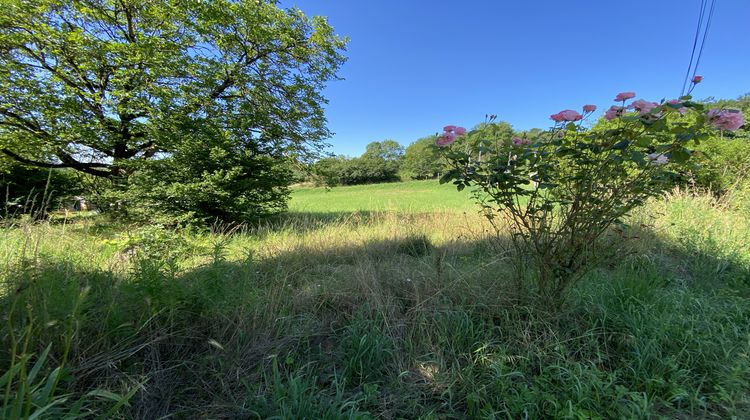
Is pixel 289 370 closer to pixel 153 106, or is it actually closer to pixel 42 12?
pixel 153 106

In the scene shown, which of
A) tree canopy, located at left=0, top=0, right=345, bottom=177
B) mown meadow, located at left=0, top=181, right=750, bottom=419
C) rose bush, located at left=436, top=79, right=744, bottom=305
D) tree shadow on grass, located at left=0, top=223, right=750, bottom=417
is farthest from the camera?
tree canopy, located at left=0, top=0, right=345, bottom=177

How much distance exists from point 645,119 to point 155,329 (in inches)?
134

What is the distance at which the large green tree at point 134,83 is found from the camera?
20.6 ft

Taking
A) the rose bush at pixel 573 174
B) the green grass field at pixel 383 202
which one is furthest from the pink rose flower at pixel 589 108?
the green grass field at pixel 383 202

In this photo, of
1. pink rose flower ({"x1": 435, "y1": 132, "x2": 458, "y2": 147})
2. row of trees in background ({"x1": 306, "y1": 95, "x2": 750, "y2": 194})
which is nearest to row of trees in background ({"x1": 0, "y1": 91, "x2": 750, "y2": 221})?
row of trees in background ({"x1": 306, "y1": 95, "x2": 750, "y2": 194})

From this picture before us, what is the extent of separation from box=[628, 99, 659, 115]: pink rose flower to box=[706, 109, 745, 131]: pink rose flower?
29 centimetres

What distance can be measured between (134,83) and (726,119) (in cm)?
922

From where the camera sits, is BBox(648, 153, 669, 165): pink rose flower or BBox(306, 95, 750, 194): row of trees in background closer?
BBox(648, 153, 669, 165): pink rose flower

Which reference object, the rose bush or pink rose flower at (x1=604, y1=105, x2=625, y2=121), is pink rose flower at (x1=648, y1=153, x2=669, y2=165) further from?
pink rose flower at (x1=604, y1=105, x2=625, y2=121)

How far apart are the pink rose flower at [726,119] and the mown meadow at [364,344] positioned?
141 centimetres

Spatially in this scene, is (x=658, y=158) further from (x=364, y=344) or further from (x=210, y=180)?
(x=210, y=180)

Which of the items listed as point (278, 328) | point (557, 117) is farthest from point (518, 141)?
point (278, 328)

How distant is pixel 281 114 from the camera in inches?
329

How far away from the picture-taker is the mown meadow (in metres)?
1.61
